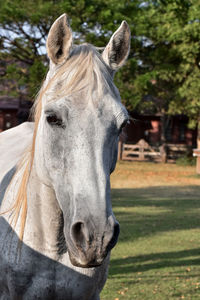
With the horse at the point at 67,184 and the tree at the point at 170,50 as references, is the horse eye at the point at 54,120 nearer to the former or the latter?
the horse at the point at 67,184

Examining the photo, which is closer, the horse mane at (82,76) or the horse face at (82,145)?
the horse face at (82,145)

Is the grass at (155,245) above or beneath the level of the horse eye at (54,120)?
beneath

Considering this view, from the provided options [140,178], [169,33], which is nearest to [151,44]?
[169,33]

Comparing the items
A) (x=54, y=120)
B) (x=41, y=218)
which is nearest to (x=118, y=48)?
(x=54, y=120)

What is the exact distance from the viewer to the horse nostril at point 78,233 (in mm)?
2010

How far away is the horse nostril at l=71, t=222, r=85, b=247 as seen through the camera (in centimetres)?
201

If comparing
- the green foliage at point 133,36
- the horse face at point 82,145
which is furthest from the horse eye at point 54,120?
the green foliage at point 133,36

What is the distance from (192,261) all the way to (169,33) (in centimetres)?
1814

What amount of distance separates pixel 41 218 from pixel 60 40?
1119mm

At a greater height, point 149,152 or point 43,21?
point 43,21

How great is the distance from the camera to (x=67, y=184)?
86.4 inches

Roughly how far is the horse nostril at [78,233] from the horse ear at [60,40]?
3.28 feet

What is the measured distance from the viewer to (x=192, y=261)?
7.51 metres

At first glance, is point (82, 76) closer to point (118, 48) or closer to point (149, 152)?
point (118, 48)
